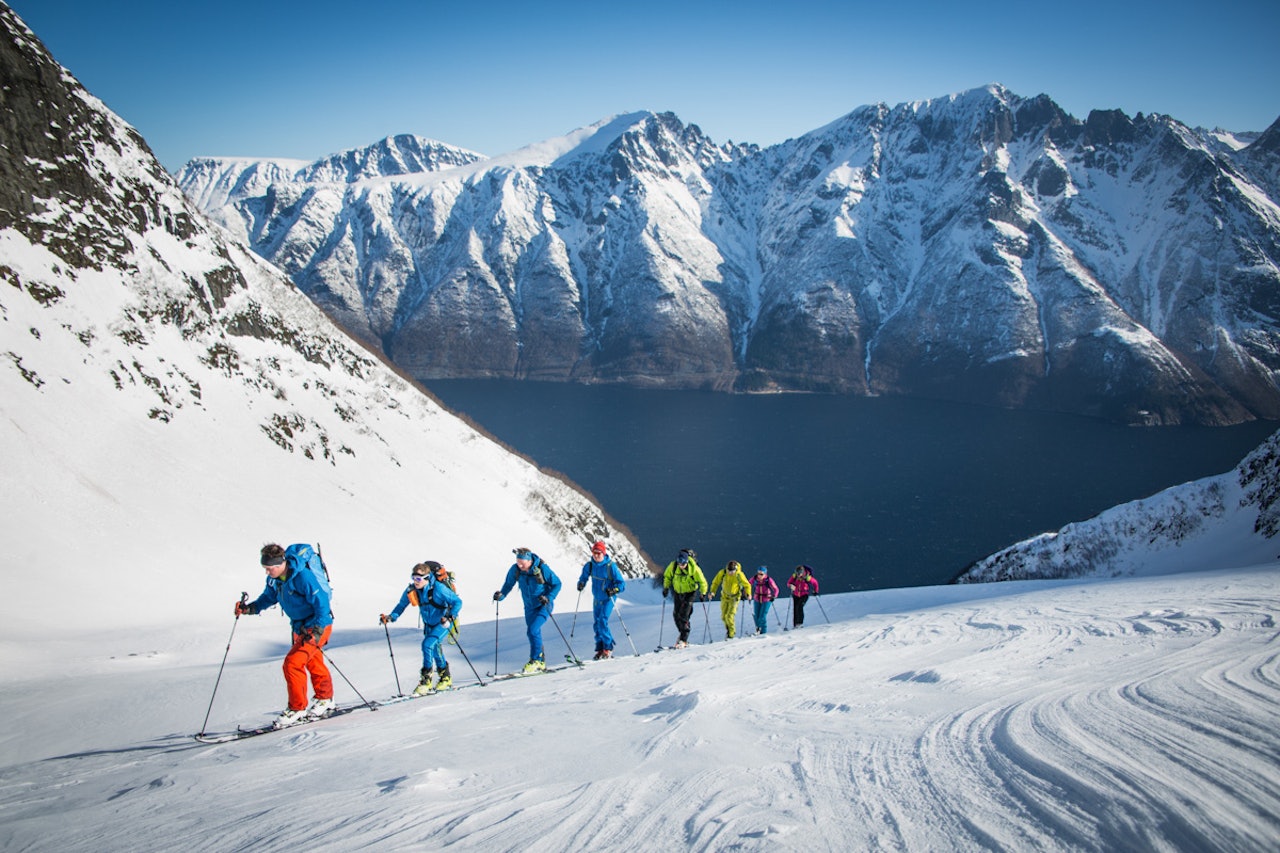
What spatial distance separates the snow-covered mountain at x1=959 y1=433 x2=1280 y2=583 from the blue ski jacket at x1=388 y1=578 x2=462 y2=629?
33436 mm

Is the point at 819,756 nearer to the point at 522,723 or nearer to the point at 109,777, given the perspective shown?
the point at 522,723

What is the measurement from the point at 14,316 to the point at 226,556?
705 inches

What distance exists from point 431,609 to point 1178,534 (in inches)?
1625

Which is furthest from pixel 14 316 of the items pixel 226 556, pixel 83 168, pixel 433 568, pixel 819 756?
pixel 819 756

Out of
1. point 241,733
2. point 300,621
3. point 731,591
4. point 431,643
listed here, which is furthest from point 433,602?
point 731,591

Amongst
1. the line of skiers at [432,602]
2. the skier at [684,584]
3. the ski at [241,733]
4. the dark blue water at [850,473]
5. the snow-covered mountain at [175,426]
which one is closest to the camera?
the ski at [241,733]

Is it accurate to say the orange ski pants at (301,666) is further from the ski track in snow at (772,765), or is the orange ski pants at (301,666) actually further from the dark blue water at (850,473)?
the dark blue water at (850,473)

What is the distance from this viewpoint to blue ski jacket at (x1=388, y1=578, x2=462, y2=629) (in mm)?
11797

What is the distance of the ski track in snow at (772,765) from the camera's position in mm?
4551

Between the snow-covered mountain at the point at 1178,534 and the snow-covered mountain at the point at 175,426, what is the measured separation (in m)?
28.9

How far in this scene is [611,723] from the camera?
25.4ft

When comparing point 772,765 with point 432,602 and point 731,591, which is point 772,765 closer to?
point 432,602

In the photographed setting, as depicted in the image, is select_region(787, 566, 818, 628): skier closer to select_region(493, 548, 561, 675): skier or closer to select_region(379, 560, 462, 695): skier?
select_region(493, 548, 561, 675): skier

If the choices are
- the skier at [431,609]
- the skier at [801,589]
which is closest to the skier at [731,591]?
the skier at [801,589]
